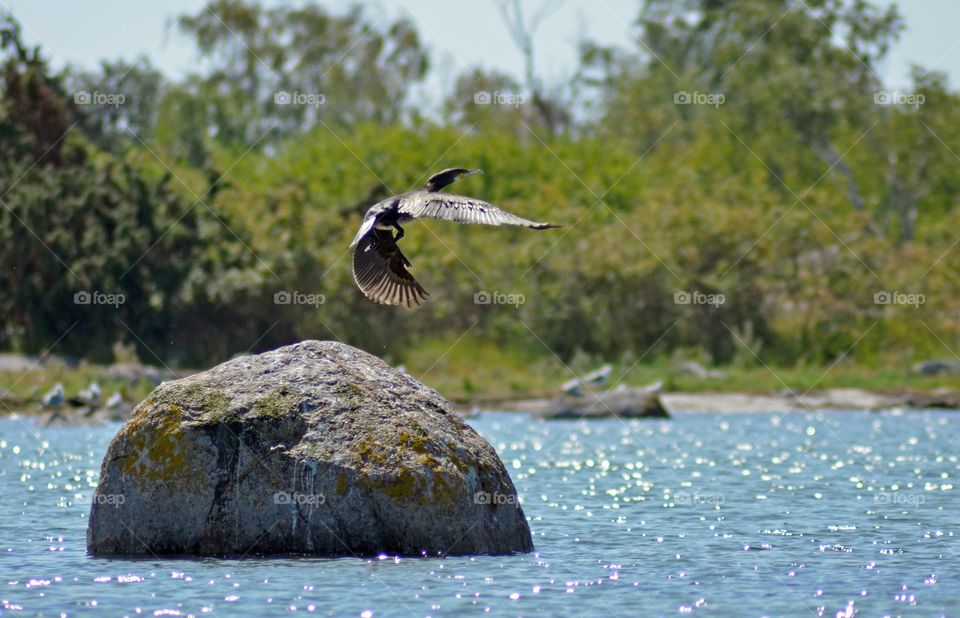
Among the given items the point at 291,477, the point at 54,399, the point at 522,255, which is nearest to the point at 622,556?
the point at 291,477

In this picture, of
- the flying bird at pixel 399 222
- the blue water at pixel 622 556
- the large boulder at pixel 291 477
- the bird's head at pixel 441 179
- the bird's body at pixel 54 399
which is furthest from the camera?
the bird's body at pixel 54 399

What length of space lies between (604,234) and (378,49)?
1322 inches

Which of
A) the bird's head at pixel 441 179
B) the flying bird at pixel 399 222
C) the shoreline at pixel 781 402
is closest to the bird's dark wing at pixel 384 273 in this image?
the flying bird at pixel 399 222

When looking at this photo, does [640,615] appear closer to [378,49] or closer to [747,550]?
[747,550]

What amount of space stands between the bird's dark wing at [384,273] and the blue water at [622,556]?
2545mm

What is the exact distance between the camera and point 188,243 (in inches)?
1490

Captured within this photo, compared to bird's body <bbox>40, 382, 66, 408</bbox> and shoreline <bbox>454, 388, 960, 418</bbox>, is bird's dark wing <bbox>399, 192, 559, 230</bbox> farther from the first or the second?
shoreline <bbox>454, 388, 960, 418</bbox>

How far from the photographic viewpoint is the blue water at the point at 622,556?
31.6ft

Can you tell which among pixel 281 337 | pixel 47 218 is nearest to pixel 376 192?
pixel 281 337

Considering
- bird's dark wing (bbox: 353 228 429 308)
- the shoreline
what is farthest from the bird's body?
bird's dark wing (bbox: 353 228 429 308)

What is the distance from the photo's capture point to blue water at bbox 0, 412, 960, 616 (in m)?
9.64

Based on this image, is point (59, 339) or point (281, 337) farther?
point (281, 337)

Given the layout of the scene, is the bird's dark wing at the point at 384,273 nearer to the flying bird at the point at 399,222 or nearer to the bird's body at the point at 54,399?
the flying bird at the point at 399,222

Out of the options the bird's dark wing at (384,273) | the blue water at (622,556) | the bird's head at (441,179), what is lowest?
the blue water at (622,556)
